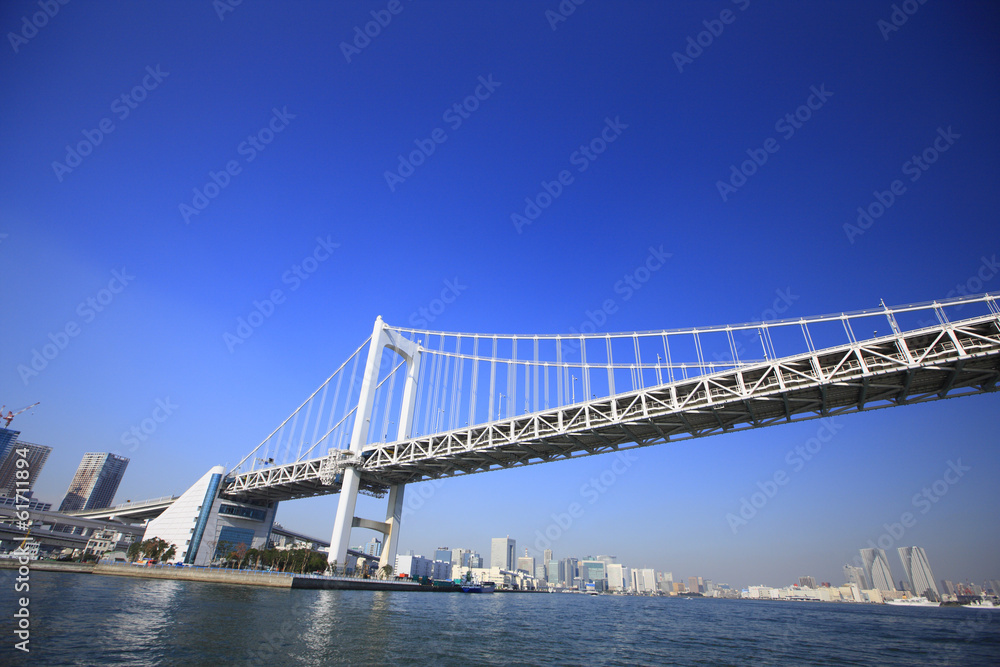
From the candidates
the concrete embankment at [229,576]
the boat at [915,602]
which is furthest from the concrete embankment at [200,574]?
the boat at [915,602]

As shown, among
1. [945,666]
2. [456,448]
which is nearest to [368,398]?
[456,448]

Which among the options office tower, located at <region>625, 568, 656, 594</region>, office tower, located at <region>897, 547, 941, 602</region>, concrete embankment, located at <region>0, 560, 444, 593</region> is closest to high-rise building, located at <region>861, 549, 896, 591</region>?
office tower, located at <region>897, 547, 941, 602</region>

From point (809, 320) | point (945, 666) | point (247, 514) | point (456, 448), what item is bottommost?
point (945, 666)

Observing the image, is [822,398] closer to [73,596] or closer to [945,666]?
[945,666]

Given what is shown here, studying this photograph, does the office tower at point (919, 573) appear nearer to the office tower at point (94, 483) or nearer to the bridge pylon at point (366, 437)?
the bridge pylon at point (366, 437)

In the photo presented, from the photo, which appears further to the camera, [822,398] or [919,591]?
[919,591]

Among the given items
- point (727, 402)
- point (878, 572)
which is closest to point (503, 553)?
point (878, 572)
